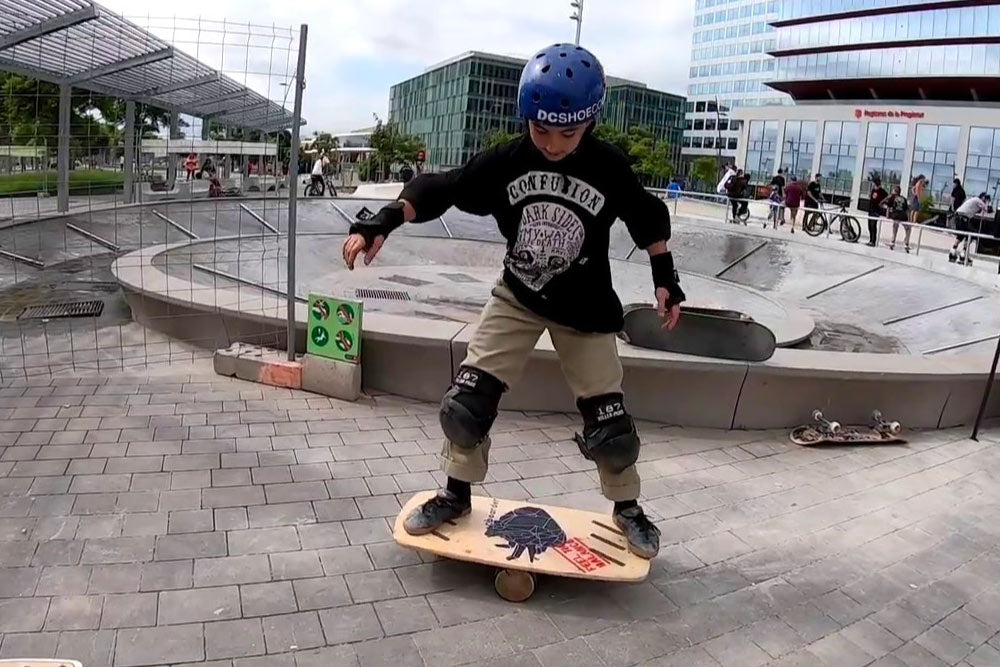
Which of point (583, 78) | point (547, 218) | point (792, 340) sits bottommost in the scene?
point (792, 340)

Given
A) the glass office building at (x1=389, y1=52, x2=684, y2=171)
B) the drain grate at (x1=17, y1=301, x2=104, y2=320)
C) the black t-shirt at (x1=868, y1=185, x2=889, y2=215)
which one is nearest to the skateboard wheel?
the drain grate at (x1=17, y1=301, x2=104, y2=320)

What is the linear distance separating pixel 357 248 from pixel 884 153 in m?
55.9

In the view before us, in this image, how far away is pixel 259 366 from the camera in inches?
221

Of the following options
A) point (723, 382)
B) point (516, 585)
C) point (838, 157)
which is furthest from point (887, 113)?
point (516, 585)

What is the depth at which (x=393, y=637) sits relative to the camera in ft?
9.08

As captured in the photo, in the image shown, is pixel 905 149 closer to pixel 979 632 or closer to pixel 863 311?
pixel 863 311

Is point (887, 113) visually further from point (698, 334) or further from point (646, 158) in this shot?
point (698, 334)

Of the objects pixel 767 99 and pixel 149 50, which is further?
pixel 767 99

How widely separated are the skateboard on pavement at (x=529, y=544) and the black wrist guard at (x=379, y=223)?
1207mm

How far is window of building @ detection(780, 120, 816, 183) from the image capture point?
56.6 m

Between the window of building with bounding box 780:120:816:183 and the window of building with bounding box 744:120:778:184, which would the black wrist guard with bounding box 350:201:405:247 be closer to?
the window of building with bounding box 780:120:816:183

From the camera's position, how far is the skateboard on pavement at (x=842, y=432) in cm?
512

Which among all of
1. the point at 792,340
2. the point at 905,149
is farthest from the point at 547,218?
the point at 905,149

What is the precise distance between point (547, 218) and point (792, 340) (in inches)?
206
